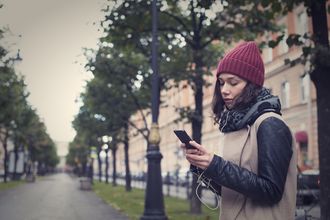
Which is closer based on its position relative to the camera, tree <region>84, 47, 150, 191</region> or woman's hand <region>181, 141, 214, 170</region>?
woman's hand <region>181, 141, 214, 170</region>

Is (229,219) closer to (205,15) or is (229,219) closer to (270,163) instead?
(270,163)

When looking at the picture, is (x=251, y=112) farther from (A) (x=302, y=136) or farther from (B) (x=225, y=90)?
(A) (x=302, y=136)

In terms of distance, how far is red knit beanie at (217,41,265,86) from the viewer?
2.06m

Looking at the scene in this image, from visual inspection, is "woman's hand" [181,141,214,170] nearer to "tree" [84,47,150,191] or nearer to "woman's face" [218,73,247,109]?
"woman's face" [218,73,247,109]

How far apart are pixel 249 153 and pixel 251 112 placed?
0.17 metres

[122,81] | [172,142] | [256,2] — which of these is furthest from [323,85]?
[172,142]

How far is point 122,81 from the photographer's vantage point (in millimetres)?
20547

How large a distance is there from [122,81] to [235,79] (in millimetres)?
18610

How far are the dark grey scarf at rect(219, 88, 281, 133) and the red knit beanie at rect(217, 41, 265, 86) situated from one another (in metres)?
0.07

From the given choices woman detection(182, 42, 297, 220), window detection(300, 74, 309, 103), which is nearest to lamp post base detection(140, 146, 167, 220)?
A: woman detection(182, 42, 297, 220)

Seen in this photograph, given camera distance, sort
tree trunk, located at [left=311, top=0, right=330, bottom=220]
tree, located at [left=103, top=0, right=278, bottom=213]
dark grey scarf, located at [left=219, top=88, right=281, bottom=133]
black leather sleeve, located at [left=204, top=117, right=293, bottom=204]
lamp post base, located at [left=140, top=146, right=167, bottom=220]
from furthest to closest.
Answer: tree, located at [left=103, top=0, right=278, bottom=213] → lamp post base, located at [left=140, top=146, right=167, bottom=220] → tree trunk, located at [left=311, top=0, right=330, bottom=220] → dark grey scarf, located at [left=219, top=88, right=281, bottom=133] → black leather sleeve, located at [left=204, top=117, right=293, bottom=204]

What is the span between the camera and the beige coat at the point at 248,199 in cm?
190

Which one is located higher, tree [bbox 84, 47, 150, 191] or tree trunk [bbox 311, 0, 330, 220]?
tree [bbox 84, 47, 150, 191]

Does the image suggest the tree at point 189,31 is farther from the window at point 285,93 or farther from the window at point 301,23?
the window at point 285,93
